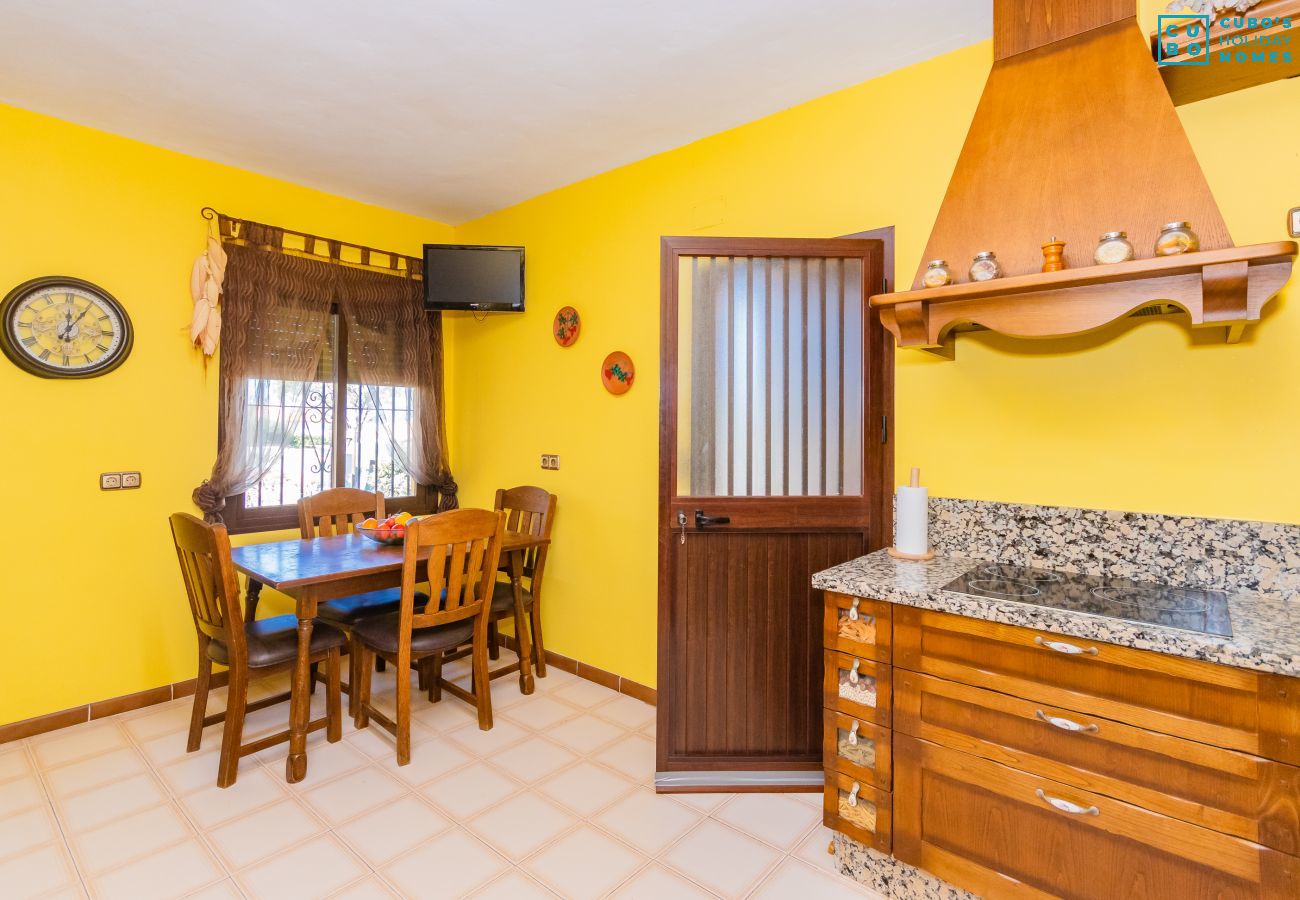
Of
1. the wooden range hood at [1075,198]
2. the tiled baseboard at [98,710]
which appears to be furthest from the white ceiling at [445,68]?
the tiled baseboard at [98,710]

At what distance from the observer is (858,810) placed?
6.19 ft

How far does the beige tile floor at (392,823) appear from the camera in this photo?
1887mm

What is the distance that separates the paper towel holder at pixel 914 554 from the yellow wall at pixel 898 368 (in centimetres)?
14

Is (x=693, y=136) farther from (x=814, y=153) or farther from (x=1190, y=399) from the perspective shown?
(x=1190, y=399)

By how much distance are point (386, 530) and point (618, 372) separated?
1.41 m

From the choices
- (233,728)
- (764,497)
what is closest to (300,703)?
(233,728)

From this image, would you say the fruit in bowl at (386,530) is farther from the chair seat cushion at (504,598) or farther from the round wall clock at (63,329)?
the round wall clock at (63,329)

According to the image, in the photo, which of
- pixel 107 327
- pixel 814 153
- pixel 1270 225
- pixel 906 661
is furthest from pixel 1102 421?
pixel 107 327

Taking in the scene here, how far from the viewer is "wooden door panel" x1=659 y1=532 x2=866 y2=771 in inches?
94.6

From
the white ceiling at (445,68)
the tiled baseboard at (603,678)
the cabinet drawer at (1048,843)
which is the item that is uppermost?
the white ceiling at (445,68)

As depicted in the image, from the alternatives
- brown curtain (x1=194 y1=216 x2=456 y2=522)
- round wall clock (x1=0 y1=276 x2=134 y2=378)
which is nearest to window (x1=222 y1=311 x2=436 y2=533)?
brown curtain (x1=194 y1=216 x2=456 y2=522)

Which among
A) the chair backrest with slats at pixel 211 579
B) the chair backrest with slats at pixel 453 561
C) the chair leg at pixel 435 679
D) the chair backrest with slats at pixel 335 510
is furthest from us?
the chair backrest with slats at pixel 335 510

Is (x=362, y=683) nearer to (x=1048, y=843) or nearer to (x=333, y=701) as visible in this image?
(x=333, y=701)

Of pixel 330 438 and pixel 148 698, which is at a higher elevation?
pixel 330 438
